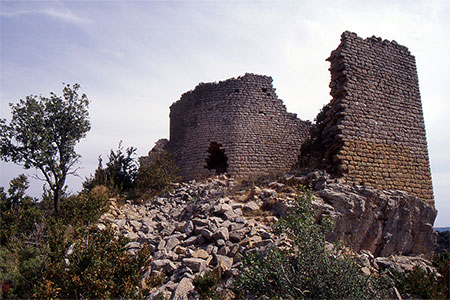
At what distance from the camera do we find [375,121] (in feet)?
27.7

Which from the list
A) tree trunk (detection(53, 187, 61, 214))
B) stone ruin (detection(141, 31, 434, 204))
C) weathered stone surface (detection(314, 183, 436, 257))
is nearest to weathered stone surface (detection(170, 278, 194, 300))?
weathered stone surface (detection(314, 183, 436, 257))

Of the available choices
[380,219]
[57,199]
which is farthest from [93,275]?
[380,219]

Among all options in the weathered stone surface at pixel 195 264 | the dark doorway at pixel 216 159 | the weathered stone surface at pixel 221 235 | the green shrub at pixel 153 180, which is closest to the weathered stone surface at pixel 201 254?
the weathered stone surface at pixel 195 264

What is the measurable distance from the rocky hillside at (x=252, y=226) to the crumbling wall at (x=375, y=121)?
0.56 m

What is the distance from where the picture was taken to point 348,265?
3.92 metres

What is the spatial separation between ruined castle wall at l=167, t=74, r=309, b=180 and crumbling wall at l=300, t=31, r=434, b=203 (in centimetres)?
380

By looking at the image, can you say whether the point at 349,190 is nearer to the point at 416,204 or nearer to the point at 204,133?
the point at 416,204

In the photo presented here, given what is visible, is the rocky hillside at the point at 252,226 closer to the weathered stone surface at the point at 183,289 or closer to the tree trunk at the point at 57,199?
the weathered stone surface at the point at 183,289

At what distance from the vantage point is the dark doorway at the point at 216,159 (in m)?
12.6

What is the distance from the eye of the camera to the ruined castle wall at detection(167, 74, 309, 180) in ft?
40.4

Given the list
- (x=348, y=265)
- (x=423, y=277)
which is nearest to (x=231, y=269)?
(x=348, y=265)

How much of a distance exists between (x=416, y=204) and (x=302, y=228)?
Result: 5396 mm

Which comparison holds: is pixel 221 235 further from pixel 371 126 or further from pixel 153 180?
pixel 153 180

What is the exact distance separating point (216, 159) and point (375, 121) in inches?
252
